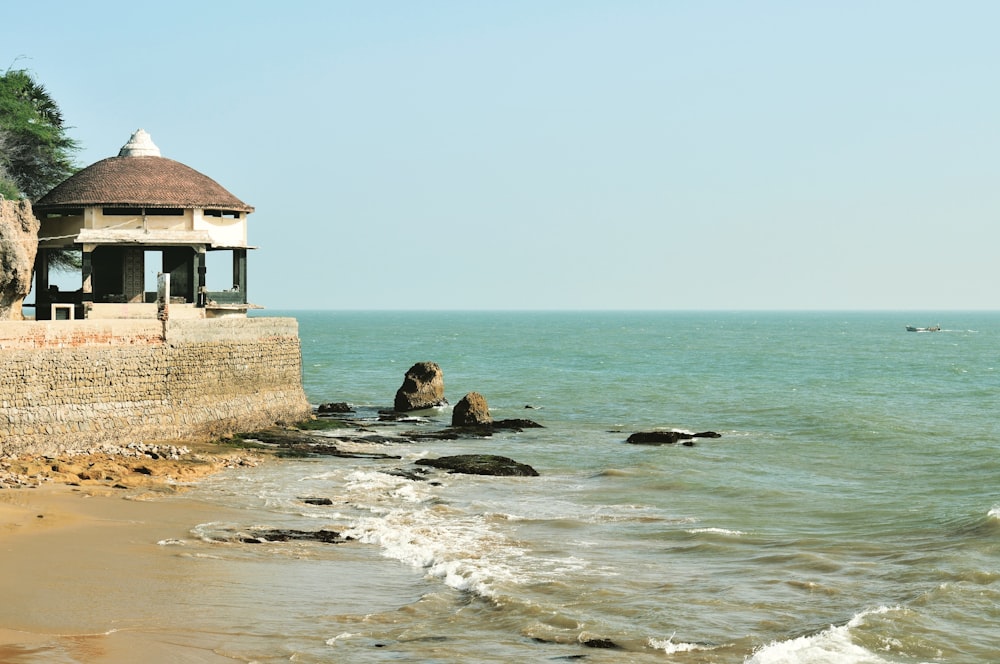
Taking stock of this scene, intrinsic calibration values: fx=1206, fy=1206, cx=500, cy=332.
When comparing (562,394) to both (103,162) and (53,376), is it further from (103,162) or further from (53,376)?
(53,376)

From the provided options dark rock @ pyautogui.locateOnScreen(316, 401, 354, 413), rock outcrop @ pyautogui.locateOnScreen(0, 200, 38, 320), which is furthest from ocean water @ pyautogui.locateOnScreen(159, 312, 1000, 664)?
rock outcrop @ pyautogui.locateOnScreen(0, 200, 38, 320)

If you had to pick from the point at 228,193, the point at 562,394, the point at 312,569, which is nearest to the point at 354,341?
the point at 562,394

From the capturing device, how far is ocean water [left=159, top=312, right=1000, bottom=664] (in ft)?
45.1

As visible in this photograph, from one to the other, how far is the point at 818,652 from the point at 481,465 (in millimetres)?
12797

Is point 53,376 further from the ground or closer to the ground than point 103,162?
closer to the ground

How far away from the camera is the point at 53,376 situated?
23078 mm

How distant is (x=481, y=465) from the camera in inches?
1009

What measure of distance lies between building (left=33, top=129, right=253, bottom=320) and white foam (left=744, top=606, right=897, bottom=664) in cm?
1863

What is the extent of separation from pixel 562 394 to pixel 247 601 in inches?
1385

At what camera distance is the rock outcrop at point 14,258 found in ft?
80.9

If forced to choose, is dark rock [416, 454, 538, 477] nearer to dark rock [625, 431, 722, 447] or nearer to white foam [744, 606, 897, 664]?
dark rock [625, 431, 722, 447]

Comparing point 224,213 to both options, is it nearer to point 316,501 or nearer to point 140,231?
point 140,231

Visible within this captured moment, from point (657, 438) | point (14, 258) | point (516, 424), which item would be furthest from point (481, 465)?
point (14, 258)

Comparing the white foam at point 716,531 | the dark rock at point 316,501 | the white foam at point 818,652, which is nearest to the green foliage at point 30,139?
the dark rock at point 316,501
